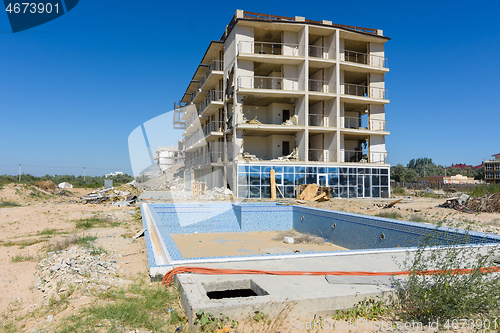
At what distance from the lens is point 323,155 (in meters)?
25.5

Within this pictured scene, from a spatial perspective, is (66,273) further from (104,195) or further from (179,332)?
(104,195)

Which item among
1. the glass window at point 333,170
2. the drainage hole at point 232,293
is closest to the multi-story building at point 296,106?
the glass window at point 333,170

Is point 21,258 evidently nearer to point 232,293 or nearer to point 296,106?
Answer: point 232,293

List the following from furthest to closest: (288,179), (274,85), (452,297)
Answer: (274,85)
(288,179)
(452,297)

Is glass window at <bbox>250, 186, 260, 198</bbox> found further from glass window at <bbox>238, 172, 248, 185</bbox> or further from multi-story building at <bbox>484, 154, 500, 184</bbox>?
multi-story building at <bbox>484, 154, 500, 184</bbox>

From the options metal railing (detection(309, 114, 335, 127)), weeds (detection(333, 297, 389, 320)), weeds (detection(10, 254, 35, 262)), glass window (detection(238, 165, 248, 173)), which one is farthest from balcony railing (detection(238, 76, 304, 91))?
weeds (detection(333, 297, 389, 320))

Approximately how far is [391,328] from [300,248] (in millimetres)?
6936

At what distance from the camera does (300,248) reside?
10352mm

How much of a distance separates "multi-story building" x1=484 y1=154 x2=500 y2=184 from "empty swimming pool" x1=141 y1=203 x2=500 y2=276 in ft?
232

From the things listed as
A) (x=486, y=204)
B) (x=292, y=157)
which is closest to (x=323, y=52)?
(x=292, y=157)

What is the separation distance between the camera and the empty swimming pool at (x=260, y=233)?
6.03m

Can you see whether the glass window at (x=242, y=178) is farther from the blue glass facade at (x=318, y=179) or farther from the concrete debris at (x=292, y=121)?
the concrete debris at (x=292, y=121)

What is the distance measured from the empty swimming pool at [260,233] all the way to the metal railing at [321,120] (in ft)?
41.4

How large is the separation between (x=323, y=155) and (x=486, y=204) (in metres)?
12.0
